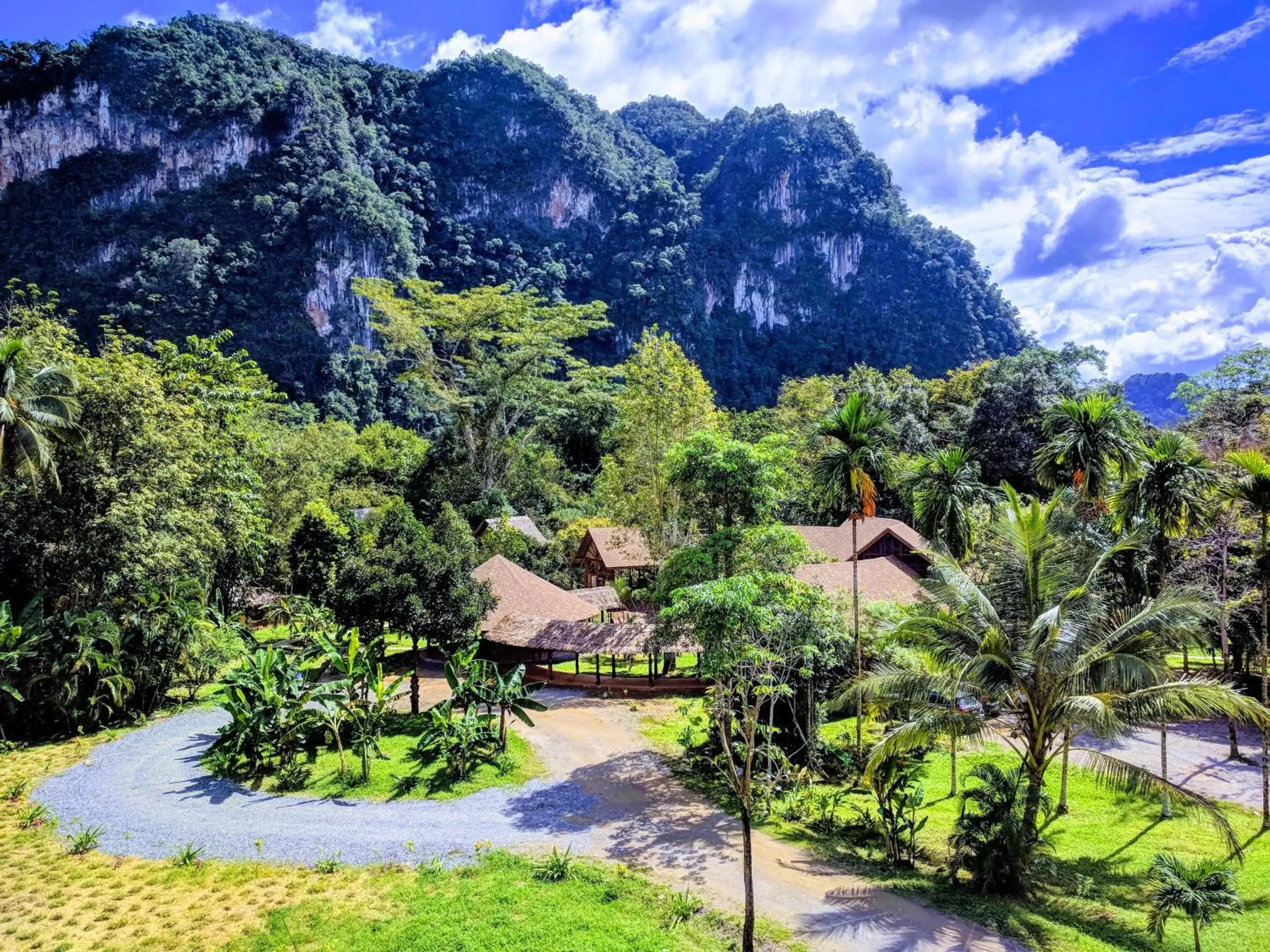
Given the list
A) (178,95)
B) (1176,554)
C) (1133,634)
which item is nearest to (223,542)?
(1133,634)

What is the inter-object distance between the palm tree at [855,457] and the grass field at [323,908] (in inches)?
330

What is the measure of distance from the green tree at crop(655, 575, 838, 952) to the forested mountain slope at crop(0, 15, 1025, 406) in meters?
82.5

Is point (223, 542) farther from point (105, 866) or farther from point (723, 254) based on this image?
point (723, 254)

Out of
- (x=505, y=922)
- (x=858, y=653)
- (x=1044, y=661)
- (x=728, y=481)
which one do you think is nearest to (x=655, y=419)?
(x=728, y=481)

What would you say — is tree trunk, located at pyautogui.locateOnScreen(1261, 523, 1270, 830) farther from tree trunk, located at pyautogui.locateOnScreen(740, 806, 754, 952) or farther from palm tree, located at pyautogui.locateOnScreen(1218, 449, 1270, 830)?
tree trunk, located at pyautogui.locateOnScreen(740, 806, 754, 952)

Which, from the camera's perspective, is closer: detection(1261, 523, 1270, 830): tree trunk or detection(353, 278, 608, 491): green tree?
detection(1261, 523, 1270, 830): tree trunk

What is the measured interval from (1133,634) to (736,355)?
4455 inches

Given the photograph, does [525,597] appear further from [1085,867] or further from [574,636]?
[1085,867]

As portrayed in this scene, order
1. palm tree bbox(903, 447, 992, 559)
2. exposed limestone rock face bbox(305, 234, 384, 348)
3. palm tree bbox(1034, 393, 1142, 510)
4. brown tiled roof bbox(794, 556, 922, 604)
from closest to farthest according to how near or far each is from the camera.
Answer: palm tree bbox(1034, 393, 1142, 510), palm tree bbox(903, 447, 992, 559), brown tiled roof bbox(794, 556, 922, 604), exposed limestone rock face bbox(305, 234, 384, 348)

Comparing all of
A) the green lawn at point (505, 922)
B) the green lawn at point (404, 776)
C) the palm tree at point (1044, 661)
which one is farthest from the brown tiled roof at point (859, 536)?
the green lawn at point (505, 922)

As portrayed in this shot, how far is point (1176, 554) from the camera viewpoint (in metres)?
20.0

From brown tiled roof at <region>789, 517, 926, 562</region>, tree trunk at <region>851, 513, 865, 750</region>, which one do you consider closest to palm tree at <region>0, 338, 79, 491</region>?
tree trunk at <region>851, 513, 865, 750</region>

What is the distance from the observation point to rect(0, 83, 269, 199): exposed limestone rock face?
8731cm

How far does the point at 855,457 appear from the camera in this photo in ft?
59.3
